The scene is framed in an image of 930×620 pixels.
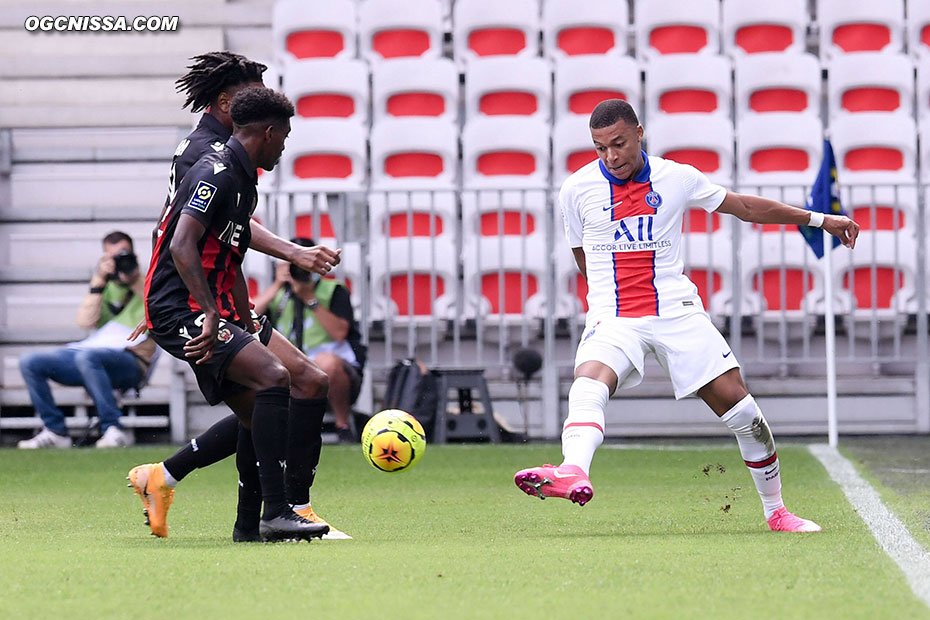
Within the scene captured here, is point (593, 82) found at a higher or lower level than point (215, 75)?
higher

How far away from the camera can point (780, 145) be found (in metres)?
13.0

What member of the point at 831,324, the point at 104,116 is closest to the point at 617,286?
the point at 831,324

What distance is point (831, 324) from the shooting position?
11.0 metres

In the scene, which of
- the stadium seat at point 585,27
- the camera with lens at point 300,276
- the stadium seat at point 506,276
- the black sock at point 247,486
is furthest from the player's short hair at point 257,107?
the stadium seat at point 585,27

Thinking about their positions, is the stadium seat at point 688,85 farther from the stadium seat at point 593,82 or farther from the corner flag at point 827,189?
the corner flag at point 827,189

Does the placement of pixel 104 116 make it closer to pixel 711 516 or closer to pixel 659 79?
pixel 659 79

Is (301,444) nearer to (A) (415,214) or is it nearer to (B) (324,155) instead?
(A) (415,214)

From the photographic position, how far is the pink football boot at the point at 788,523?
5.70 metres

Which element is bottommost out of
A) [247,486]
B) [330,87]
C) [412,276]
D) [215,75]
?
[247,486]

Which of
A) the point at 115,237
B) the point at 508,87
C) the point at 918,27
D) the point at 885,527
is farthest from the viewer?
the point at 918,27

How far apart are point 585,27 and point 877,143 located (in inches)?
117

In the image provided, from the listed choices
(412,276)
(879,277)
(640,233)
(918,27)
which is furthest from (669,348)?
(918,27)

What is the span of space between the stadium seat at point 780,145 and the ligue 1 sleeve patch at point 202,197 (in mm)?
8329

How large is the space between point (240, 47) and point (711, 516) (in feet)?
31.7
